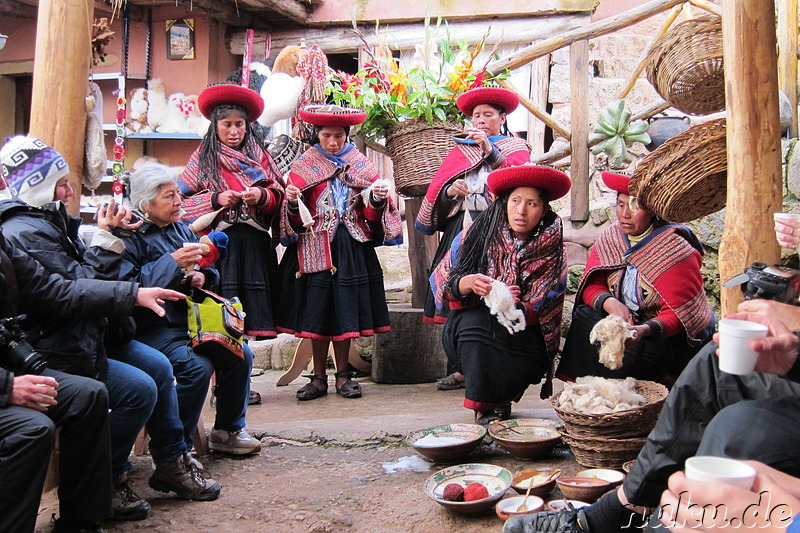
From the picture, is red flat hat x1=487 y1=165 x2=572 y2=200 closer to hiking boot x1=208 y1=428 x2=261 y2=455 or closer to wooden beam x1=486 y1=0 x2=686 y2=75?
hiking boot x1=208 y1=428 x2=261 y2=455

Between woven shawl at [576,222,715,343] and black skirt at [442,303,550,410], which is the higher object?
woven shawl at [576,222,715,343]

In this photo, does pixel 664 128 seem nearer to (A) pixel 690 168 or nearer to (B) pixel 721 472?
(A) pixel 690 168

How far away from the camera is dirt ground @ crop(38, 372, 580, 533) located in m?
3.33

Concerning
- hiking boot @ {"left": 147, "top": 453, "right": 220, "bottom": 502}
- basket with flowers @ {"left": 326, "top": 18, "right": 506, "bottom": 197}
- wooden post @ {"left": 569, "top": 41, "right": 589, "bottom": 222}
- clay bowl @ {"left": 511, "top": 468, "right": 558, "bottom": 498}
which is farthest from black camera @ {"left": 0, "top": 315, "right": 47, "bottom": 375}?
wooden post @ {"left": 569, "top": 41, "right": 589, "bottom": 222}

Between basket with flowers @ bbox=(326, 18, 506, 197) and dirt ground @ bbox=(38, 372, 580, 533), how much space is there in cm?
176

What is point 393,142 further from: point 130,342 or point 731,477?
point 731,477

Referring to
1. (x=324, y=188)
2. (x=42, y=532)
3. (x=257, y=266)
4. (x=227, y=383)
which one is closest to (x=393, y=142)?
(x=324, y=188)

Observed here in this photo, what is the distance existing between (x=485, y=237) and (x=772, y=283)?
193 centimetres

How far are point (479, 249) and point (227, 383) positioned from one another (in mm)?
1585

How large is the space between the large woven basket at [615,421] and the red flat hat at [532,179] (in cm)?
127

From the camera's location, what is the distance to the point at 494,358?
13.7 feet

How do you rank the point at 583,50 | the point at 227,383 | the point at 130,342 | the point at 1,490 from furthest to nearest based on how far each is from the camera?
the point at 583,50 → the point at 227,383 → the point at 130,342 → the point at 1,490

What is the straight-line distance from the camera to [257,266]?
5.27 m

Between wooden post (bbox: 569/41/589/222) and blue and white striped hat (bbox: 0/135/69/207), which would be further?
wooden post (bbox: 569/41/589/222)
